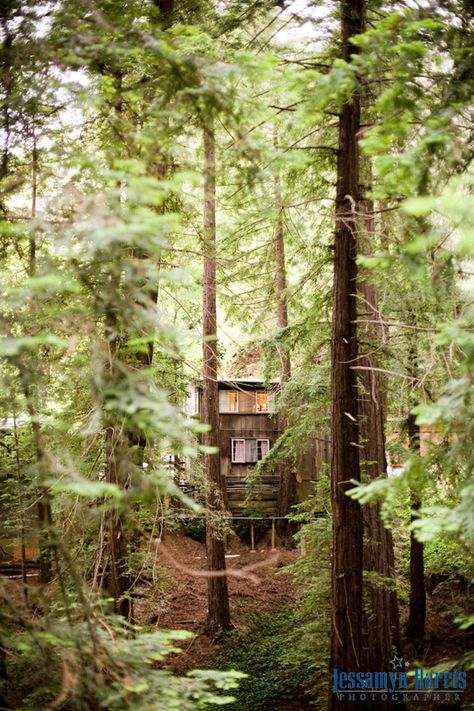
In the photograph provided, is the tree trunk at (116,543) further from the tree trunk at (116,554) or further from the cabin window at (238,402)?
the cabin window at (238,402)

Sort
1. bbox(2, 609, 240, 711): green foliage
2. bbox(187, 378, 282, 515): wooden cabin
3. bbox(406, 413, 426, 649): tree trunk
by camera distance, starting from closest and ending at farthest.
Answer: bbox(2, 609, 240, 711): green foliage < bbox(406, 413, 426, 649): tree trunk < bbox(187, 378, 282, 515): wooden cabin

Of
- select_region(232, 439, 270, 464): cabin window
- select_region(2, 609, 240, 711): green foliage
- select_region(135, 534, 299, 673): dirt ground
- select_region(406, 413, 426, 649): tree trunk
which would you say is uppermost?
select_region(232, 439, 270, 464): cabin window

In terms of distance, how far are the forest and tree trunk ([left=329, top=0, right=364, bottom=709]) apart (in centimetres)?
2

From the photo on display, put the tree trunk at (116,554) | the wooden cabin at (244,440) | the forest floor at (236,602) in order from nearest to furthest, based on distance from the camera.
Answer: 1. the tree trunk at (116,554)
2. the forest floor at (236,602)
3. the wooden cabin at (244,440)

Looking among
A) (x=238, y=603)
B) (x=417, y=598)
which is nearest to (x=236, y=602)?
(x=238, y=603)

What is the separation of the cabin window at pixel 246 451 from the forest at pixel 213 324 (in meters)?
8.56

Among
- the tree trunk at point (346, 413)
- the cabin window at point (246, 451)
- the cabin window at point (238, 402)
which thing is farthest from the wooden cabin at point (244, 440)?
the tree trunk at point (346, 413)

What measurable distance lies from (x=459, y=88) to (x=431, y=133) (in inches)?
29.1

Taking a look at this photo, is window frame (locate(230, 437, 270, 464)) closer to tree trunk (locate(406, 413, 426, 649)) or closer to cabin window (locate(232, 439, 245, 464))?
cabin window (locate(232, 439, 245, 464))

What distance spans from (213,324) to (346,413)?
595 cm

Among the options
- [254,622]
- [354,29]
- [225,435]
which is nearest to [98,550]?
[354,29]

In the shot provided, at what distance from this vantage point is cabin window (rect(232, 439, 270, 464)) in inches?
832

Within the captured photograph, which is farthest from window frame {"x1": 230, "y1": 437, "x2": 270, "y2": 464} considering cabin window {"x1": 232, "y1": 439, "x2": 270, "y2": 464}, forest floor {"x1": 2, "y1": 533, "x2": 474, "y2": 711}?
forest floor {"x1": 2, "y1": 533, "x2": 474, "y2": 711}

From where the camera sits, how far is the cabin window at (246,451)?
2112 centimetres
